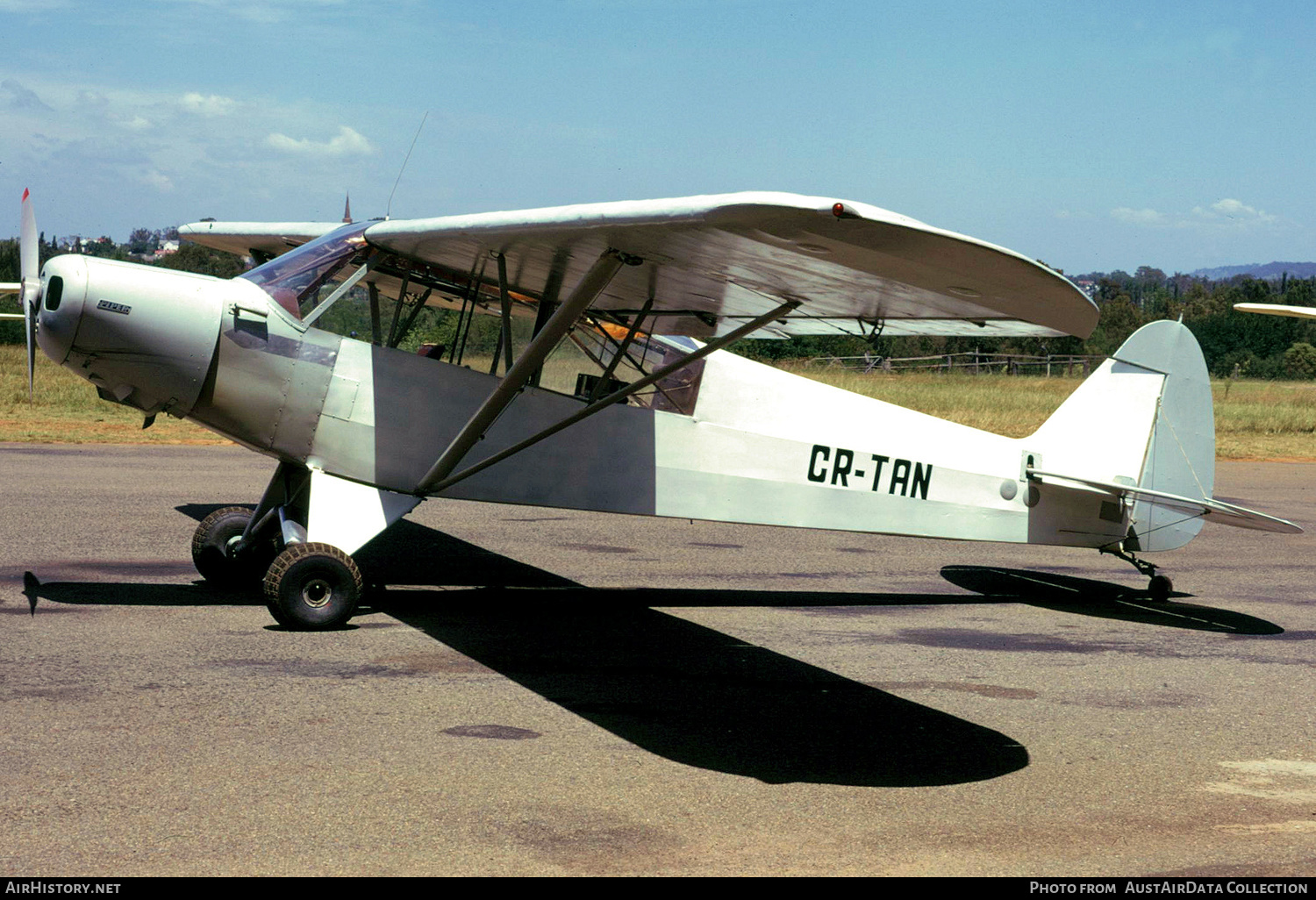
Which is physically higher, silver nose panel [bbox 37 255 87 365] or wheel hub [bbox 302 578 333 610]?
silver nose panel [bbox 37 255 87 365]

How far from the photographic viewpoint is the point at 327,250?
8211 millimetres

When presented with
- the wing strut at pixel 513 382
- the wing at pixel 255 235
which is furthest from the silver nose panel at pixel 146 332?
the wing at pixel 255 235

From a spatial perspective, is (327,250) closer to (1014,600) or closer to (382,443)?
(382,443)

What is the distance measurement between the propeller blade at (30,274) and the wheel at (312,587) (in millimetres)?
2134

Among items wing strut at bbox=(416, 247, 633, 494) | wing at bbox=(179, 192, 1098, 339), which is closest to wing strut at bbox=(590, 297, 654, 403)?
wing at bbox=(179, 192, 1098, 339)

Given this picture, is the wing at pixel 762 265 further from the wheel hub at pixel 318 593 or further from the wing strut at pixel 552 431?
the wheel hub at pixel 318 593

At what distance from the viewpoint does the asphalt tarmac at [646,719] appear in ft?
14.4

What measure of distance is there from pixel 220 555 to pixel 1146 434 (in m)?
7.31

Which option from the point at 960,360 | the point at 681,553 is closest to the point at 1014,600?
the point at 681,553

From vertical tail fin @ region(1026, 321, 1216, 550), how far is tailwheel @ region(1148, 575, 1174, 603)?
0.26 m

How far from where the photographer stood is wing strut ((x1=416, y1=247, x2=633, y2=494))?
6.92m

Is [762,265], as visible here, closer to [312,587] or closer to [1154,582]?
[312,587]

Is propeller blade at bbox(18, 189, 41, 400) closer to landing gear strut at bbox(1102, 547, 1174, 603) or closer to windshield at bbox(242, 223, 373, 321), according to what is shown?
windshield at bbox(242, 223, 373, 321)

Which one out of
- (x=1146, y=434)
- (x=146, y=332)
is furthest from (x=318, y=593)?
(x=1146, y=434)
